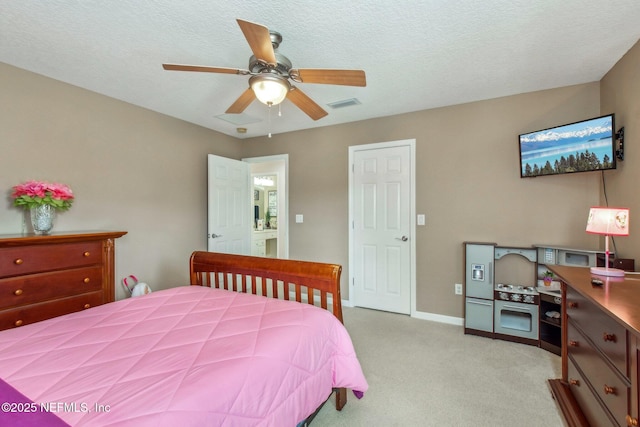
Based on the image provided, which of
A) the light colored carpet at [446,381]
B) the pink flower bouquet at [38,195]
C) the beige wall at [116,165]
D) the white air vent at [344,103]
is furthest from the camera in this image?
the white air vent at [344,103]

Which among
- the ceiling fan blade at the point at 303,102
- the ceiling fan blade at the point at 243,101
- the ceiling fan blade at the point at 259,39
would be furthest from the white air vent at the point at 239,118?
the ceiling fan blade at the point at 259,39

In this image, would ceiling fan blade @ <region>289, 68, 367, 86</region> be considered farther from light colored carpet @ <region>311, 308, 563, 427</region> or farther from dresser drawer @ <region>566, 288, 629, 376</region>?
light colored carpet @ <region>311, 308, 563, 427</region>

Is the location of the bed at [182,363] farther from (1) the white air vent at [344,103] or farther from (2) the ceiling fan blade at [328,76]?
(1) the white air vent at [344,103]

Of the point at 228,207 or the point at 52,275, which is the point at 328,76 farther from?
the point at 228,207

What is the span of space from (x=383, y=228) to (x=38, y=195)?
335 cm

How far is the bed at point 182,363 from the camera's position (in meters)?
0.86

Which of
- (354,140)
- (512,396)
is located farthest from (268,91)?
(512,396)

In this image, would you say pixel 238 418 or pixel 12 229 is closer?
pixel 238 418

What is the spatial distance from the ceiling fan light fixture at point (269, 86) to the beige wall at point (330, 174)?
2101 mm

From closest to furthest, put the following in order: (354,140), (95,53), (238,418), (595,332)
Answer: (238,418)
(595,332)
(95,53)
(354,140)

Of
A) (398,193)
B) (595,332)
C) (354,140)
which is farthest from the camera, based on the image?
(354,140)

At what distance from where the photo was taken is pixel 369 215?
3.71 metres

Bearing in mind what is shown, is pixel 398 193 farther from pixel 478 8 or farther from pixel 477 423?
pixel 477 423

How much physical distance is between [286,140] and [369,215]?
174cm
